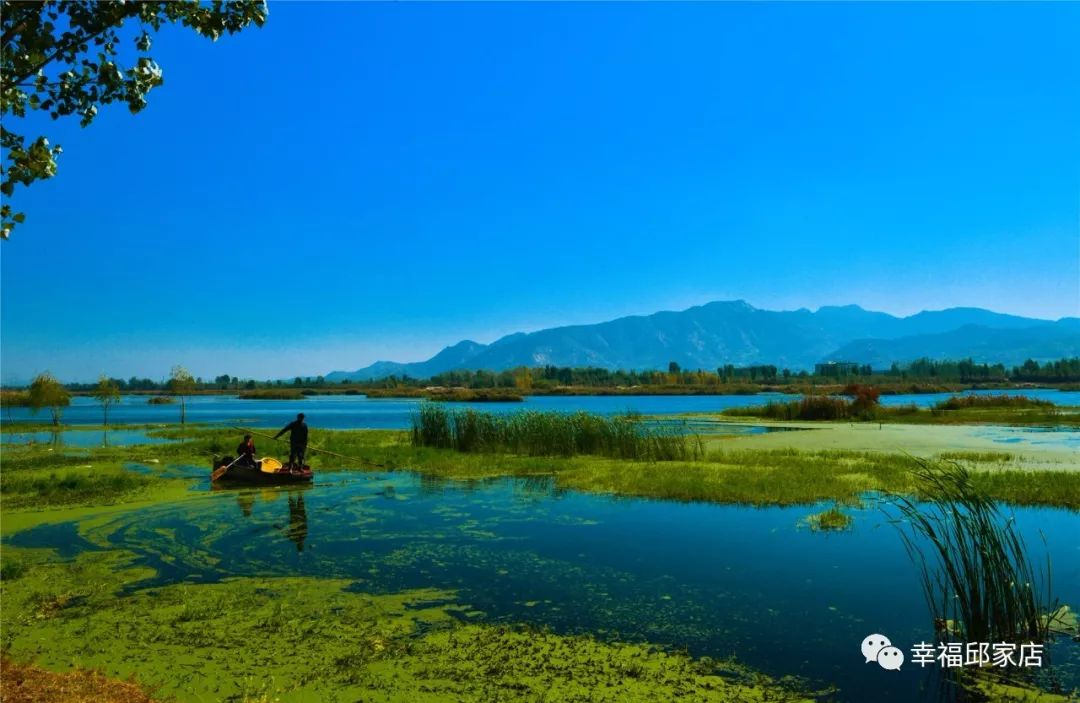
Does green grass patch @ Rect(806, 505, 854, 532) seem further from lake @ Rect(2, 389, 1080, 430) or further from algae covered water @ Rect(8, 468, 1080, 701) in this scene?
lake @ Rect(2, 389, 1080, 430)

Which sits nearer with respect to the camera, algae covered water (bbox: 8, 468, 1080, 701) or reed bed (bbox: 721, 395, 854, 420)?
A: algae covered water (bbox: 8, 468, 1080, 701)

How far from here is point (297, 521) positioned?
14758mm

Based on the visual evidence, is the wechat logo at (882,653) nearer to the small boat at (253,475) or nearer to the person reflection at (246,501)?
the person reflection at (246,501)

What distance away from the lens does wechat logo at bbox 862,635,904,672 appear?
715 cm

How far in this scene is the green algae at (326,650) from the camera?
21.0 feet

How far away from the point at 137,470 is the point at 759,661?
23.6m

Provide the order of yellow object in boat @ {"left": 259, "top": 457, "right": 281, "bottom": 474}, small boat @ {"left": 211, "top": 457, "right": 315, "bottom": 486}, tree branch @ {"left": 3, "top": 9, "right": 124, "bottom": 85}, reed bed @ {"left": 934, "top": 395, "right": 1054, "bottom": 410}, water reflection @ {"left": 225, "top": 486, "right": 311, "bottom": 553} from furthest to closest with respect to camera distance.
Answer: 1. reed bed @ {"left": 934, "top": 395, "right": 1054, "bottom": 410}
2. yellow object in boat @ {"left": 259, "top": 457, "right": 281, "bottom": 474}
3. small boat @ {"left": 211, "top": 457, "right": 315, "bottom": 486}
4. water reflection @ {"left": 225, "top": 486, "right": 311, "bottom": 553}
5. tree branch @ {"left": 3, "top": 9, "right": 124, "bottom": 85}

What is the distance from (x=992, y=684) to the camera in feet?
21.6

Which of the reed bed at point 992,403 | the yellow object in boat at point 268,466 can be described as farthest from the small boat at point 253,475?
the reed bed at point 992,403

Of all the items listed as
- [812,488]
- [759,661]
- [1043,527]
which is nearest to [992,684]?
[759,661]

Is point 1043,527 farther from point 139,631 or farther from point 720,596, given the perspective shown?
point 139,631

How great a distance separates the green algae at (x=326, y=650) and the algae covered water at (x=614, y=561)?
0.50 metres

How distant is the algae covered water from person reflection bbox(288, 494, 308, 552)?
5 centimetres

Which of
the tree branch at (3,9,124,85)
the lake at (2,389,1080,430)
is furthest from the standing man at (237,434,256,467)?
the lake at (2,389,1080,430)
